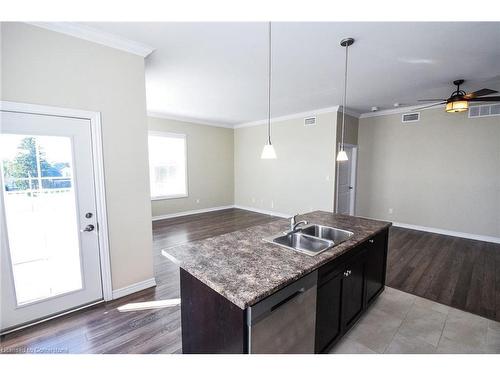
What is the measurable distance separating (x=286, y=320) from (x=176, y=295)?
71.4 inches

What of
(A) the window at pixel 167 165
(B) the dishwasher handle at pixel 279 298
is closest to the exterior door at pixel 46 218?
(B) the dishwasher handle at pixel 279 298

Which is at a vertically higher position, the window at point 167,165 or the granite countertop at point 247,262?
the window at point 167,165

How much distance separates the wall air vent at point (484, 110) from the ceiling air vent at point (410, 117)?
86 centimetres

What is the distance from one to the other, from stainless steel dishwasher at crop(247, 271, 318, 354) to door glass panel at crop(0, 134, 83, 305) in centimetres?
219

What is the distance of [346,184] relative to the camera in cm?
592

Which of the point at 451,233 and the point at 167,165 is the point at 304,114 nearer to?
the point at 167,165

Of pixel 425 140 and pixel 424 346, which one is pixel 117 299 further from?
pixel 425 140

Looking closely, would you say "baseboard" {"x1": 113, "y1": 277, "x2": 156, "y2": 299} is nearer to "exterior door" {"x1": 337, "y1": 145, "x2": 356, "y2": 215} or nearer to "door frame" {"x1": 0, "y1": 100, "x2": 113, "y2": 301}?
"door frame" {"x1": 0, "y1": 100, "x2": 113, "y2": 301}

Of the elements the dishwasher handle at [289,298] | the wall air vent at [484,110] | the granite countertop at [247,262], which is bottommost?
the dishwasher handle at [289,298]

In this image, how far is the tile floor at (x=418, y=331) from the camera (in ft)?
6.11

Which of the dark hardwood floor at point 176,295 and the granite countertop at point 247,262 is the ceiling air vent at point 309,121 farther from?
the granite countertop at point 247,262

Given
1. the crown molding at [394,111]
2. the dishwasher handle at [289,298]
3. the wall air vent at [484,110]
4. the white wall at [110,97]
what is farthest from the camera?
the crown molding at [394,111]

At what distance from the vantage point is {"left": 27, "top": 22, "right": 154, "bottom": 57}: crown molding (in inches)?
79.6

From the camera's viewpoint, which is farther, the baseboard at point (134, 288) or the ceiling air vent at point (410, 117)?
the ceiling air vent at point (410, 117)
